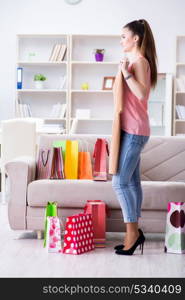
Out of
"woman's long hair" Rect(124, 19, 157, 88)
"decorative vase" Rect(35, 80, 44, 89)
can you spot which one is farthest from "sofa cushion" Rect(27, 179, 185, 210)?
"decorative vase" Rect(35, 80, 44, 89)

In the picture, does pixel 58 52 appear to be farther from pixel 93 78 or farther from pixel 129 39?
pixel 129 39

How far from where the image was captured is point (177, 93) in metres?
8.21

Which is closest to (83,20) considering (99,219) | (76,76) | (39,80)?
(76,76)

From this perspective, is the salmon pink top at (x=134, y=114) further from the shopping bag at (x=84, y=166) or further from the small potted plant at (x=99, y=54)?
the small potted plant at (x=99, y=54)

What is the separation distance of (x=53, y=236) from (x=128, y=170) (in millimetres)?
626

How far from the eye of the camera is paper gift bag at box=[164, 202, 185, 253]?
12.8 feet

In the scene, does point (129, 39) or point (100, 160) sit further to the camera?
point (100, 160)

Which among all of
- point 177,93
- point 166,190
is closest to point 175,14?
point 177,93

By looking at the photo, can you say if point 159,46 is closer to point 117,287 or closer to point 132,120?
point 132,120

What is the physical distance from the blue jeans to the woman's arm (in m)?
0.24

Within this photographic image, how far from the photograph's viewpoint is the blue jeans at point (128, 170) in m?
3.67

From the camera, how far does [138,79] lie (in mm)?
3670

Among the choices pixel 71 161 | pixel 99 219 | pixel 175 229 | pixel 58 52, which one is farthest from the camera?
pixel 58 52

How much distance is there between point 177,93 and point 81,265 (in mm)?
5029
